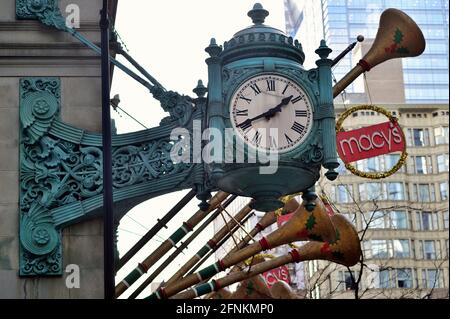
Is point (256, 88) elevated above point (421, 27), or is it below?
below

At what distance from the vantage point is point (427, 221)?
9819 centimetres

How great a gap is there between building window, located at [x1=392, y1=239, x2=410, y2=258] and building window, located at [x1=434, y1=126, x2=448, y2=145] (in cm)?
820

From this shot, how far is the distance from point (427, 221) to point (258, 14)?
83424 mm

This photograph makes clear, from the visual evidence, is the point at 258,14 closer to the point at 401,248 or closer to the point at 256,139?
the point at 256,139

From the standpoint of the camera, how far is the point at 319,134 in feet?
51.2

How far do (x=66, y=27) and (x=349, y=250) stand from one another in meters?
6.20

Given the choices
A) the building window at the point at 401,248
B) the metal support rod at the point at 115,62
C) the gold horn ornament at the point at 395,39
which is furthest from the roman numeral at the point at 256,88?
the building window at the point at 401,248

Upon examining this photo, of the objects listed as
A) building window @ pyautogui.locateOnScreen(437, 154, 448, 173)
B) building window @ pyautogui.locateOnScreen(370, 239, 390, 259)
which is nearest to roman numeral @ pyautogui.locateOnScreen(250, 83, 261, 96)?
building window @ pyautogui.locateOnScreen(370, 239, 390, 259)

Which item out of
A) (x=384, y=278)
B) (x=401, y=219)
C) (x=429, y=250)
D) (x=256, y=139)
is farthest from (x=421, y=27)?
(x=256, y=139)

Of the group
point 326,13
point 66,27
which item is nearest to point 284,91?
point 66,27

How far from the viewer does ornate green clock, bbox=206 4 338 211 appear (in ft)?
50.6

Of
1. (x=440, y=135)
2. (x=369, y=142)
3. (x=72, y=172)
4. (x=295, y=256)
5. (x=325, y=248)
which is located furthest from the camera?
(x=440, y=135)
